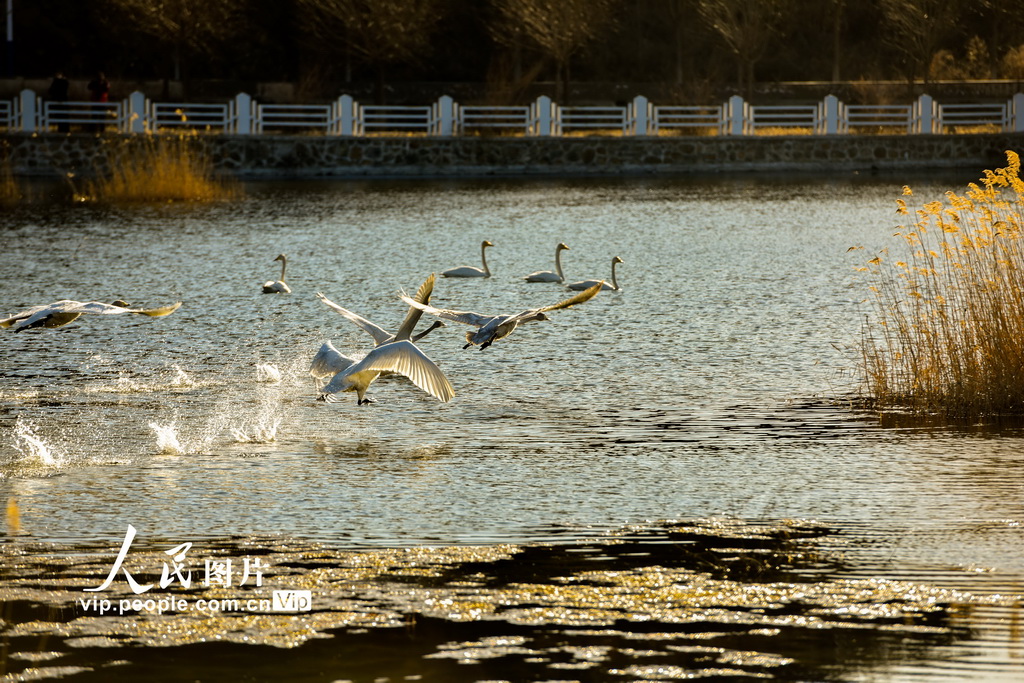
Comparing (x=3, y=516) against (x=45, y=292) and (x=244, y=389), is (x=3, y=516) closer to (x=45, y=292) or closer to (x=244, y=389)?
(x=244, y=389)

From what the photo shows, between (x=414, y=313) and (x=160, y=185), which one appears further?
(x=160, y=185)

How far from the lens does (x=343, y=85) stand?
153 ft

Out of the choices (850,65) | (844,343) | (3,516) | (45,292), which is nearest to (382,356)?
(3,516)

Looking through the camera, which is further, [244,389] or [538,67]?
[538,67]

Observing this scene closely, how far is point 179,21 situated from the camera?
40938 millimetres

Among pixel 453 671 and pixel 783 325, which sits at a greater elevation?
pixel 783 325

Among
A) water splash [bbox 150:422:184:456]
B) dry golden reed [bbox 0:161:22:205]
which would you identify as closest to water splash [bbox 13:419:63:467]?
water splash [bbox 150:422:184:456]

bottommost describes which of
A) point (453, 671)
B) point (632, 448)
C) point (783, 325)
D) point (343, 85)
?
point (453, 671)

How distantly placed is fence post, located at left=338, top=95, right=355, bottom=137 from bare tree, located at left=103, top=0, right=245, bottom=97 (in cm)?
628

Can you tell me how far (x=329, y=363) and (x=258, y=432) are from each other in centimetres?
63

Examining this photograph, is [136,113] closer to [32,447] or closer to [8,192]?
[8,192]

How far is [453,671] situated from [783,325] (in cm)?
899

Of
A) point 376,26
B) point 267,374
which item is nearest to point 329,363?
point 267,374

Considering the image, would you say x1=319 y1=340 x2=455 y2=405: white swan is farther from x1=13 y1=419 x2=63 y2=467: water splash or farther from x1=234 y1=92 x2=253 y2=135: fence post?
x1=234 y1=92 x2=253 y2=135: fence post
